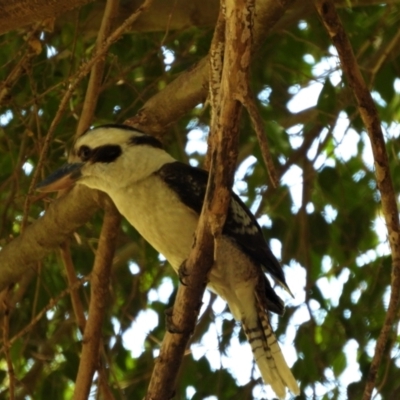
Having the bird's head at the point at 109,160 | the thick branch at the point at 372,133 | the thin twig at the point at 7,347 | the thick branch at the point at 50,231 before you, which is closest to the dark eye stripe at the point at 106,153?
the bird's head at the point at 109,160

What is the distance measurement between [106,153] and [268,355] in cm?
67

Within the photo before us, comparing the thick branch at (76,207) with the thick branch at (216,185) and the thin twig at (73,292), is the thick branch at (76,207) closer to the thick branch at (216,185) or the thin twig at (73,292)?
the thin twig at (73,292)

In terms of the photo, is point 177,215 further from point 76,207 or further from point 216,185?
point 216,185

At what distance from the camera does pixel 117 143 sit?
84.9 inches

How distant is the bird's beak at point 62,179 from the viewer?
209 cm

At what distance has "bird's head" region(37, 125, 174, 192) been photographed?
2117mm

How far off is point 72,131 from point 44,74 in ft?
0.66

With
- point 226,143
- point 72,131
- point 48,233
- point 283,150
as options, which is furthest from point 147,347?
point 226,143

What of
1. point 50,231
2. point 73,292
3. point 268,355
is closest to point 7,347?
point 73,292

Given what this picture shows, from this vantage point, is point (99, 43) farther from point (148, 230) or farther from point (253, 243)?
point (253, 243)

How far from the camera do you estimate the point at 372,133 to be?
4.77 feet

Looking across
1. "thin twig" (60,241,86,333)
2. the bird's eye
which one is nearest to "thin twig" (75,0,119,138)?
the bird's eye

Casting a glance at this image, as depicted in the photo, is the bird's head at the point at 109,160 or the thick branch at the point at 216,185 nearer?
the thick branch at the point at 216,185

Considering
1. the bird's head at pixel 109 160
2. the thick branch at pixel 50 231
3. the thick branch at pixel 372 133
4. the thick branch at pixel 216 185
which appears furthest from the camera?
the thick branch at pixel 50 231
